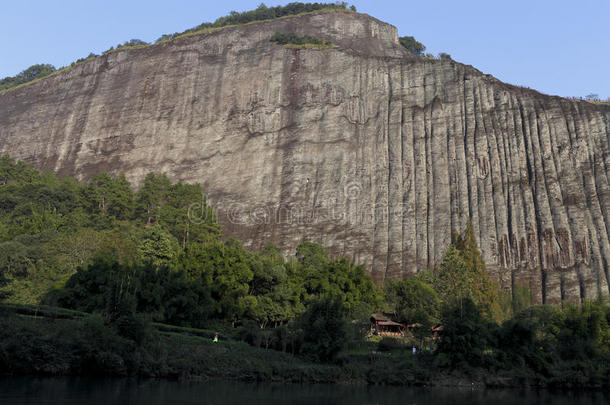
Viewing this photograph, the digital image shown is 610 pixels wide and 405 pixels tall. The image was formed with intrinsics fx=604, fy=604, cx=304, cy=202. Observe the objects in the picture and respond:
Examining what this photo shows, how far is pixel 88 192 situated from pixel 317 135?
2331cm

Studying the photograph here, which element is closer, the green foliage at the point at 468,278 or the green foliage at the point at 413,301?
the green foliage at the point at 413,301

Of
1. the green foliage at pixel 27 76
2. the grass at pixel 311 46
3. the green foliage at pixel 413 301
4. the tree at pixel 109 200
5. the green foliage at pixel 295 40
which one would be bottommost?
the green foliage at pixel 413 301

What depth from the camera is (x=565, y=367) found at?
88.8 ft

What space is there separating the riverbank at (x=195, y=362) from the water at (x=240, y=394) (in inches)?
39.2

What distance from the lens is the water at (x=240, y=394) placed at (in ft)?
54.0

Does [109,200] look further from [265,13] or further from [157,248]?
[265,13]

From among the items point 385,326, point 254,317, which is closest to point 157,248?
point 254,317

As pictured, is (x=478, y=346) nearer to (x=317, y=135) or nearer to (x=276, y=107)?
(x=317, y=135)

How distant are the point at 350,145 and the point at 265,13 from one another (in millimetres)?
34287

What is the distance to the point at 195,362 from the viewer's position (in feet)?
78.3

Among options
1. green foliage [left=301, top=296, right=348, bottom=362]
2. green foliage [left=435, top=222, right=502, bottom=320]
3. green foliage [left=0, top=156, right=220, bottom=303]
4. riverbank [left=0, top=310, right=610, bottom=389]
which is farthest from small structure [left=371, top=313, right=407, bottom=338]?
green foliage [left=0, top=156, right=220, bottom=303]

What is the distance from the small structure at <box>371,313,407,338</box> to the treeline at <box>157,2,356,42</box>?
54.7 m

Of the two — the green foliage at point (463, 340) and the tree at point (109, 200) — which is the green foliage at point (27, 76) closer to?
the tree at point (109, 200)

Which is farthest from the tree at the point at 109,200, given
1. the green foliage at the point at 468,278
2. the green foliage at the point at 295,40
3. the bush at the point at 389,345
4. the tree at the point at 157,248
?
the bush at the point at 389,345
